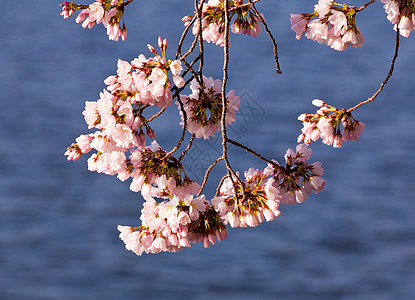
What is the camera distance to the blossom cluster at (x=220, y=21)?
1.97 metres

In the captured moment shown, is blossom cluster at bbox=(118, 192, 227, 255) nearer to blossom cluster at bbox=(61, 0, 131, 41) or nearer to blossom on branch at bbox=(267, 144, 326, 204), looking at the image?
blossom on branch at bbox=(267, 144, 326, 204)

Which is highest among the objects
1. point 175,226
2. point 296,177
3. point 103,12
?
point 103,12

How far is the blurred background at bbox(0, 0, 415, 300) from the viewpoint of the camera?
184 inches

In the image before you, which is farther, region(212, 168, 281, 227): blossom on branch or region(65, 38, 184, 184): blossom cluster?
region(212, 168, 281, 227): blossom on branch

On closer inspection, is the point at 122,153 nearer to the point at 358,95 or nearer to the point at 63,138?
the point at 63,138

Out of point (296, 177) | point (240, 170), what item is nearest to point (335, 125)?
point (296, 177)

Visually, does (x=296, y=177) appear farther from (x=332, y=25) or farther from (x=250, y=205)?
(x=332, y=25)

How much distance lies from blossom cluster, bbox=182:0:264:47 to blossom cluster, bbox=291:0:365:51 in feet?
0.47

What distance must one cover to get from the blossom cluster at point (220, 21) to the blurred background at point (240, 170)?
3.06ft

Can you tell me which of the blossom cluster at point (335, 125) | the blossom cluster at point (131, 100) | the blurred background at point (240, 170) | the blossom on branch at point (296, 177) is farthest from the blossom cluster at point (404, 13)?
the blurred background at point (240, 170)

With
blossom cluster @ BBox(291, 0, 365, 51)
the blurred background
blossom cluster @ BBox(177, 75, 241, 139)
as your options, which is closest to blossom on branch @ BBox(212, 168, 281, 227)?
blossom cluster @ BBox(177, 75, 241, 139)

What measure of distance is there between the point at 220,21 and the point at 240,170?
348 cm

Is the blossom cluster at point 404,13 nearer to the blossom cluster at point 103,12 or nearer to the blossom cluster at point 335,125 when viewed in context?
the blossom cluster at point 335,125

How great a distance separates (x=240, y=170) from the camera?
544 cm
